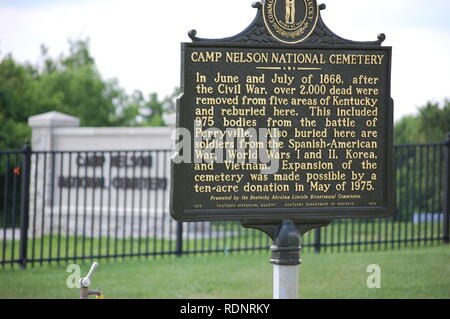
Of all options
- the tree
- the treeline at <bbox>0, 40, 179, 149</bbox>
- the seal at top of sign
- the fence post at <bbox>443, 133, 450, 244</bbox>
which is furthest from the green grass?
the treeline at <bbox>0, 40, 179, 149</bbox>

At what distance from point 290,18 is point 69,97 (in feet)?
89.6

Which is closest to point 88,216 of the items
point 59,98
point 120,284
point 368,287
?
point 120,284

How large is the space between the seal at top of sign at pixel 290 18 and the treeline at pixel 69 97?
1988cm

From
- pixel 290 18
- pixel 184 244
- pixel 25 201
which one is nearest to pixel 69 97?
pixel 184 244

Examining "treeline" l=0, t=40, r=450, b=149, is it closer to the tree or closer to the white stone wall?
the tree

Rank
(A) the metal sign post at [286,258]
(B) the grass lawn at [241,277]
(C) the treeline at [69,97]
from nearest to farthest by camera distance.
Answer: (A) the metal sign post at [286,258] → (B) the grass lawn at [241,277] → (C) the treeline at [69,97]

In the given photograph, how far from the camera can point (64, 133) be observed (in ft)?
56.9

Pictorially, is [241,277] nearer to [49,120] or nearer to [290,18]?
[290,18]

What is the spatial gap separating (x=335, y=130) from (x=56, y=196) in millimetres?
12771

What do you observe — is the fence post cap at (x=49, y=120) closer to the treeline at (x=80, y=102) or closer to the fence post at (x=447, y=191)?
the treeline at (x=80, y=102)

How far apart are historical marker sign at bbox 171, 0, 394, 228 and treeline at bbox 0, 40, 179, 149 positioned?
782 inches

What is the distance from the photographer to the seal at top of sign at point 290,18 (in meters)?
5.91

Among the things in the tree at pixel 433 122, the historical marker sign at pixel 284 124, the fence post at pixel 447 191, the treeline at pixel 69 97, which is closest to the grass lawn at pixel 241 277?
the fence post at pixel 447 191

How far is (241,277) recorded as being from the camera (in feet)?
32.4
